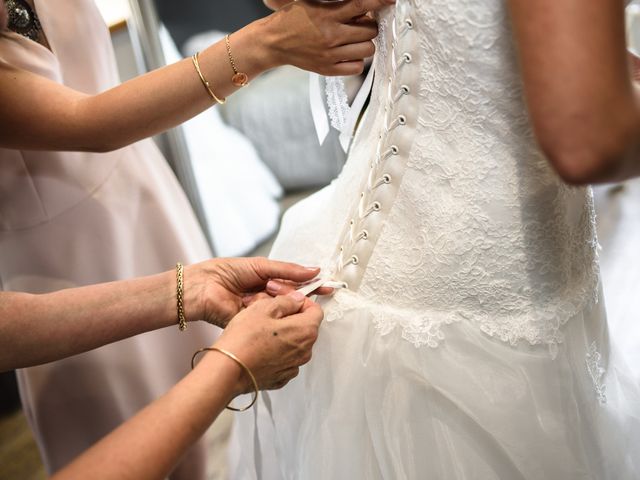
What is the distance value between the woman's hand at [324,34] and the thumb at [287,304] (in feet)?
0.98

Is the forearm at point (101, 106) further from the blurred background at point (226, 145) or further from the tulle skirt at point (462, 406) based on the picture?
the blurred background at point (226, 145)

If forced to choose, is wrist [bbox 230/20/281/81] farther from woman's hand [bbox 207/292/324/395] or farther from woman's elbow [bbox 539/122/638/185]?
woman's elbow [bbox 539/122/638/185]

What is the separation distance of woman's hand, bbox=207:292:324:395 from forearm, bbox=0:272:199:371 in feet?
0.46

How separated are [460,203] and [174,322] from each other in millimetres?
409

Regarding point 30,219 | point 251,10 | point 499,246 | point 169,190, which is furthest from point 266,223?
point 499,246

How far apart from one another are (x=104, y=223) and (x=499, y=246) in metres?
0.77

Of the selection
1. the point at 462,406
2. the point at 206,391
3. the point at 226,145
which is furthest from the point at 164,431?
the point at 226,145

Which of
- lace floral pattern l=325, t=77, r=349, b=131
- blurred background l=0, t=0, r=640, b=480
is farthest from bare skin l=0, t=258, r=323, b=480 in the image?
blurred background l=0, t=0, r=640, b=480

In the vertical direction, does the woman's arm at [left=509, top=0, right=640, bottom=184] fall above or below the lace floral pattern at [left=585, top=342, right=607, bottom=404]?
above

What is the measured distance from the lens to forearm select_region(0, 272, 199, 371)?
796 mm

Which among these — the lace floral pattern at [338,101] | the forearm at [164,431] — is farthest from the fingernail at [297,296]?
the lace floral pattern at [338,101]

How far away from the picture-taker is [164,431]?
0.59 meters

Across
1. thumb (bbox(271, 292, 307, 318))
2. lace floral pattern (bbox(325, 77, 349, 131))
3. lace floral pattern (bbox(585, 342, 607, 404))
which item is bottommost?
lace floral pattern (bbox(585, 342, 607, 404))

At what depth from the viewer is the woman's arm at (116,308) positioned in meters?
0.79
